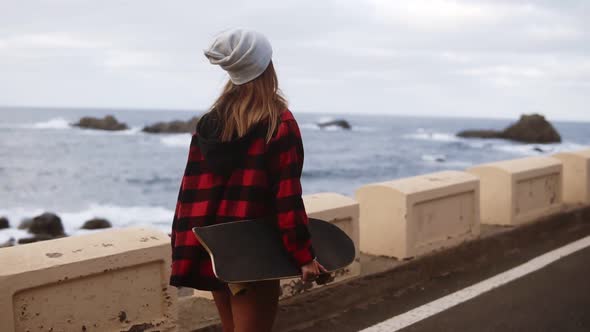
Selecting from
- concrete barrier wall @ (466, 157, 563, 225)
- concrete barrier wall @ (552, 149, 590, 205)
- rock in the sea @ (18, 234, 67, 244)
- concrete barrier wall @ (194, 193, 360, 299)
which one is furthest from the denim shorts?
rock in the sea @ (18, 234, 67, 244)

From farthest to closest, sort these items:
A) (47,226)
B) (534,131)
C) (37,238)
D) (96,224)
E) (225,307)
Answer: (534,131) < (96,224) < (47,226) < (37,238) < (225,307)

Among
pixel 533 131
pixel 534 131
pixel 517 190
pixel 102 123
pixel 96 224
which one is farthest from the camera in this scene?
pixel 102 123

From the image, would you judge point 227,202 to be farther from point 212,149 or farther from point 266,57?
point 266,57

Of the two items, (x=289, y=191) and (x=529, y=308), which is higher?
(x=289, y=191)

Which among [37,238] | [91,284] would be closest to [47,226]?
[37,238]

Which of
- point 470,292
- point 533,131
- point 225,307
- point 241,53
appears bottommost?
point 533,131

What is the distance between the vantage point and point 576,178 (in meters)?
9.40

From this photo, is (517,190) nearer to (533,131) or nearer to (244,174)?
(244,174)

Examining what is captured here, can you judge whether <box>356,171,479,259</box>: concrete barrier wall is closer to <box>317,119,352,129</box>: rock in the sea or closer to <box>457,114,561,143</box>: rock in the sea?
<box>457,114,561,143</box>: rock in the sea

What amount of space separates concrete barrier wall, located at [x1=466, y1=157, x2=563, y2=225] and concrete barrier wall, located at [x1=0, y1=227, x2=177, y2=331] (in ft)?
15.9

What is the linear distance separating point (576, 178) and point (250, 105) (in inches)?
324

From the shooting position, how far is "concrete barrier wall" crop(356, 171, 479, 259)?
6.02m

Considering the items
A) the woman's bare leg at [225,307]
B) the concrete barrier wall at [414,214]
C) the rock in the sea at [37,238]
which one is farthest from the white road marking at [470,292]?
the rock in the sea at [37,238]

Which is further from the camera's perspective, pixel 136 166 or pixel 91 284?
pixel 136 166
